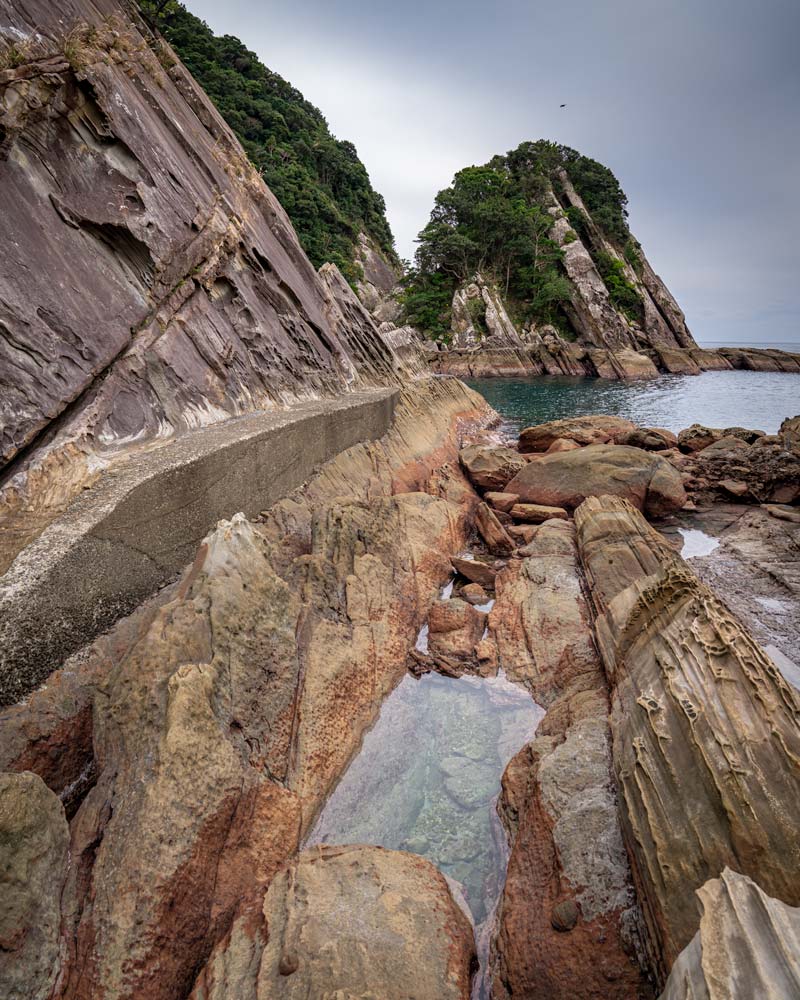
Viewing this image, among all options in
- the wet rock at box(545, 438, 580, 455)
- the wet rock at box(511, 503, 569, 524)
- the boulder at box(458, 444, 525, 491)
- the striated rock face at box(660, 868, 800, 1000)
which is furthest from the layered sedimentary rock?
the wet rock at box(545, 438, 580, 455)

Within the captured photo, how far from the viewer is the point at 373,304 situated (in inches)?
2044

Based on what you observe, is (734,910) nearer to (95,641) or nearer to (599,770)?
(599,770)

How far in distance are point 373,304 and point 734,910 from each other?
5512 centimetres

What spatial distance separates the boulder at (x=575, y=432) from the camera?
44.4 feet

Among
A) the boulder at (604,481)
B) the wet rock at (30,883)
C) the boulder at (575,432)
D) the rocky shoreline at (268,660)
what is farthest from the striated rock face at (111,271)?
the boulder at (575,432)

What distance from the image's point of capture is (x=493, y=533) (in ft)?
25.8

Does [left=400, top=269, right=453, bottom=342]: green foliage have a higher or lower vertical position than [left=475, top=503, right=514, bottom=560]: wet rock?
higher

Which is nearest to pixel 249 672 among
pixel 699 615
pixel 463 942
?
pixel 463 942

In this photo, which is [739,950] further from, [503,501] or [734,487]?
[734,487]

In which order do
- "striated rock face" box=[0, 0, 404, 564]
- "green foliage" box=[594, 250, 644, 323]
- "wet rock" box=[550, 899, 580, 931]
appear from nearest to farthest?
"wet rock" box=[550, 899, 580, 931]
"striated rock face" box=[0, 0, 404, 564]
"green foliage" box=[594, 250, 644, 323]

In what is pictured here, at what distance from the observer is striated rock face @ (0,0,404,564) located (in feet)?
14.5

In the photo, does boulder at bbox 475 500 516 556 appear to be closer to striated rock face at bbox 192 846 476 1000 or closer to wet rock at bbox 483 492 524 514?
wet rock at bbox 483 492 524 514

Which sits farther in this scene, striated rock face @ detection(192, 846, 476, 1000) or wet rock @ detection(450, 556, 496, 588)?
wet rock @ detection(450, 556, 496, 588)

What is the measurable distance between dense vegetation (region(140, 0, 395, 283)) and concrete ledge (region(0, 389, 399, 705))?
35831 millimetres
